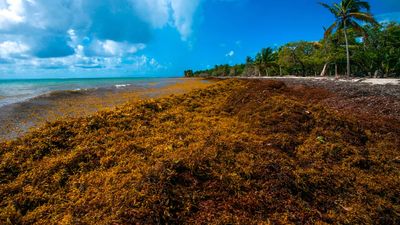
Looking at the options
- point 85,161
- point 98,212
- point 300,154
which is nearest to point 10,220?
point 98,212

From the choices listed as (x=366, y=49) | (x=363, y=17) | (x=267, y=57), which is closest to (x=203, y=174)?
(x=363, y=17)

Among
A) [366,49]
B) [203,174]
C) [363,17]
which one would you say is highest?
[363,17]

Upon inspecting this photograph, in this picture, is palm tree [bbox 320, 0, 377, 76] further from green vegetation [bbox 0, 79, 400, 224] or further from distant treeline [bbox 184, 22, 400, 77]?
green vegetation [bbox 0, 79, 400, 224]

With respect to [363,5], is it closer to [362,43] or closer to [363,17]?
[363,17]

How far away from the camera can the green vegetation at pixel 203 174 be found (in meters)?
2.39

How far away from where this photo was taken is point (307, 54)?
4509 cm

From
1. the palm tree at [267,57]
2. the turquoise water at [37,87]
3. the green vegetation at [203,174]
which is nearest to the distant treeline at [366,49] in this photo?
the palm tree at [267,57]

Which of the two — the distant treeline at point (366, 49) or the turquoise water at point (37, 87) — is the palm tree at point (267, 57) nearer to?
the distant treeline at point (366, 49)

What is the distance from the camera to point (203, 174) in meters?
3.05

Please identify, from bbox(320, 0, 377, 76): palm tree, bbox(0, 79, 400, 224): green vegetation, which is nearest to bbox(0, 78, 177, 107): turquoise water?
bbox(0, 79, 400, 224): green vegetation

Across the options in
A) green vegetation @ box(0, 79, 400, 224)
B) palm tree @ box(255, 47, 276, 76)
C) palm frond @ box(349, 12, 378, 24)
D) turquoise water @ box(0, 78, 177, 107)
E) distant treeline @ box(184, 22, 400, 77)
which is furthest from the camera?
palm tree @ box(255, 47, 276, 76)

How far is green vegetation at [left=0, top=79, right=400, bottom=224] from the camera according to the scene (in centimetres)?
239

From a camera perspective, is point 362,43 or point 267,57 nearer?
point 362,43

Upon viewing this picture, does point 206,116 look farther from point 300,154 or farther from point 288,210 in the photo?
point 288,210
